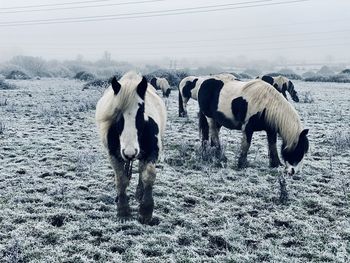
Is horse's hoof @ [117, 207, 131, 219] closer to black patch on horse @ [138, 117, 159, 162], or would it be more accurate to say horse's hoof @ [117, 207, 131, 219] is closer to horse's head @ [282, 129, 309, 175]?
black patch on horse @ [138, 117, 159, 162]

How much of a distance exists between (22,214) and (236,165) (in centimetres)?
420

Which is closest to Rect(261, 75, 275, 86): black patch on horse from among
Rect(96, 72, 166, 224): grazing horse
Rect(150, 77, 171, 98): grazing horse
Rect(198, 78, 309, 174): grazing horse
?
Rect(150, 77, 171, 98): grazing horse

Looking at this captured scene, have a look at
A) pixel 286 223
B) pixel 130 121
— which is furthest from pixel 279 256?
pixel 130 121

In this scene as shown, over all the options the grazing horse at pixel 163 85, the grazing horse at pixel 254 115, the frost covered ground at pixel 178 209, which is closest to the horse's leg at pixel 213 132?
the grazing horse at pixel 254 115

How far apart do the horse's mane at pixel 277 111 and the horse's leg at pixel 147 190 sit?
113 inches

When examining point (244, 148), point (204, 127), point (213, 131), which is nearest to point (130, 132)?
point (244, 148)

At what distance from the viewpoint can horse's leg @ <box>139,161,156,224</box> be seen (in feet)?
14.3

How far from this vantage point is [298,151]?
6012 mm

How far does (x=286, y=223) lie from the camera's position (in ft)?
15.3

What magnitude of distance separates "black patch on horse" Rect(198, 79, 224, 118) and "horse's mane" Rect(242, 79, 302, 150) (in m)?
0.83

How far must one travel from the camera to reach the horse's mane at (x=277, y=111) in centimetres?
618

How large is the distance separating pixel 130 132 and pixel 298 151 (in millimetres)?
3416

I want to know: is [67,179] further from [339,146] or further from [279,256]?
[339,146]

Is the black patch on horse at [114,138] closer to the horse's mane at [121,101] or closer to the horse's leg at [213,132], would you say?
the horse's mane at [121,101]
